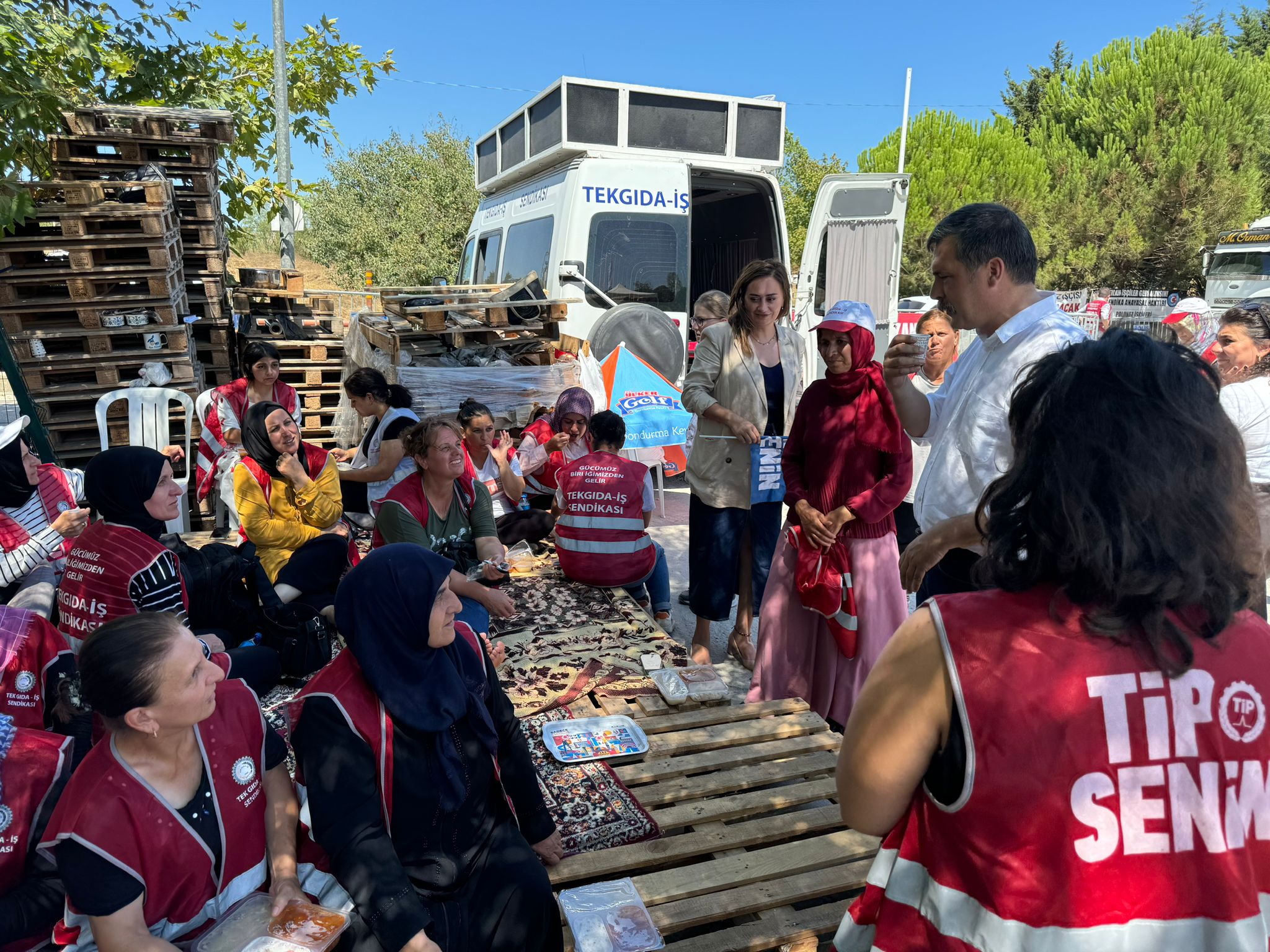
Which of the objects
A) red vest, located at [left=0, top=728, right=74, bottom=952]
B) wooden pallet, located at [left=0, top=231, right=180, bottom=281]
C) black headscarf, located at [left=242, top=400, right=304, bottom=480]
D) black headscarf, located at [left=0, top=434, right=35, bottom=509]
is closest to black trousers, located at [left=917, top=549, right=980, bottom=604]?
red vest, located at [left=0, top=728, right=74, bottom=952]

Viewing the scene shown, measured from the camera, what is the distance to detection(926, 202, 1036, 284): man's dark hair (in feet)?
7.73

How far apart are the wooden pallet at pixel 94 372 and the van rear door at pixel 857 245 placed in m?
5.54

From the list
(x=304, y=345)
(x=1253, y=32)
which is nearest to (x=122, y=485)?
(x=304, y=345)

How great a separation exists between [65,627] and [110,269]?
12.0 ft

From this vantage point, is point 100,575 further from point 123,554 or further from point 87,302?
point 87,302

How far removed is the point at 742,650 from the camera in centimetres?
443

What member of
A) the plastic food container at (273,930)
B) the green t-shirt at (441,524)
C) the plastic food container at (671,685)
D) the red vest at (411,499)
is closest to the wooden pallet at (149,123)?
the red vest at (411,499)

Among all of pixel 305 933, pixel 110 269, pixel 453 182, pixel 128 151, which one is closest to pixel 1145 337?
pixel 305 933

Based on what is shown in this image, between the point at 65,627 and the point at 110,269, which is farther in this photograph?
the point at 110,269

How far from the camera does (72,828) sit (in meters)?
1.65

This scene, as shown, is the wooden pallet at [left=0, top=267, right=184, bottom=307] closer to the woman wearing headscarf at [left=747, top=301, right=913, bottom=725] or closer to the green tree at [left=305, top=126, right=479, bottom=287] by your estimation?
the woman wearing headscarf at [left=747, top=301, right=913, bottom=725]

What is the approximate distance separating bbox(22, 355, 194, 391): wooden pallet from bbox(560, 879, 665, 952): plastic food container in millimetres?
5286

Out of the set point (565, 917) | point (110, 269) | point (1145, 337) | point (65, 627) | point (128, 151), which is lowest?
point (565, 917)

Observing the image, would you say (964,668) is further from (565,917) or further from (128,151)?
(128,151)
